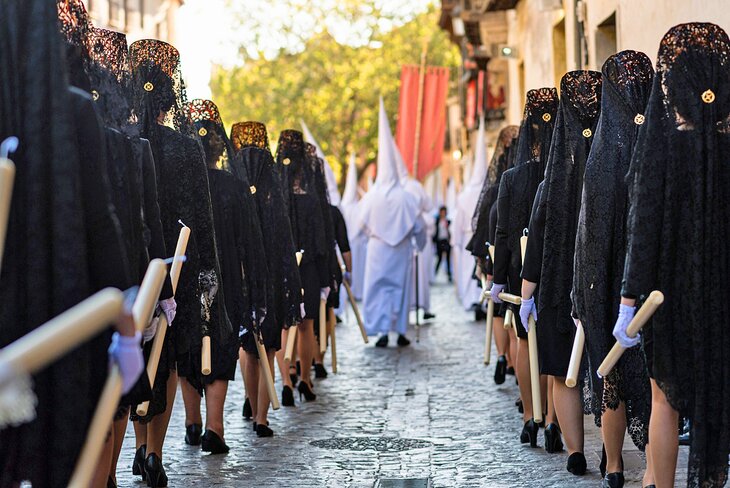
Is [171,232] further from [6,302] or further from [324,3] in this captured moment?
[324,3]

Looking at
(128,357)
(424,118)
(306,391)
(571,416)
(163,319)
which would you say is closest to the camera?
(128,357)

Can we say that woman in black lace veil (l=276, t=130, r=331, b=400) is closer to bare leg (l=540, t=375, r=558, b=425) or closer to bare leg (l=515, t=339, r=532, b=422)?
bare leg (l=515, t=339, r=532, b=422)

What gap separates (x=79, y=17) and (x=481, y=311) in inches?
572

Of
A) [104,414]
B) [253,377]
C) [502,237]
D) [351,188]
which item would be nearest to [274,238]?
[253,377]

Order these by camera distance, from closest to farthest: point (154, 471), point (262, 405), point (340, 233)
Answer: point (154, 471) → point (262, 405) → point (340, 233)

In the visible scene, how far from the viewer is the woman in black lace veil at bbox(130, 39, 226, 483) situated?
7.39 m

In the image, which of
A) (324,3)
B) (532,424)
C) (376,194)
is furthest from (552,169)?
(324,3)

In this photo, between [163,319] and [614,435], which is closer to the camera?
[163,319]

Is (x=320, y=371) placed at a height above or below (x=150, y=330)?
below

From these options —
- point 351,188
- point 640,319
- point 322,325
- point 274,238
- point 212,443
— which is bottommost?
point 212,443

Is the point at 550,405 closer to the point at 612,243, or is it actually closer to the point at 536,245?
the point at 536,245

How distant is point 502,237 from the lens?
8.99m

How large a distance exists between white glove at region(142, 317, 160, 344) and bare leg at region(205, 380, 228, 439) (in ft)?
6.94

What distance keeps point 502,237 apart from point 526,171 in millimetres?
515
